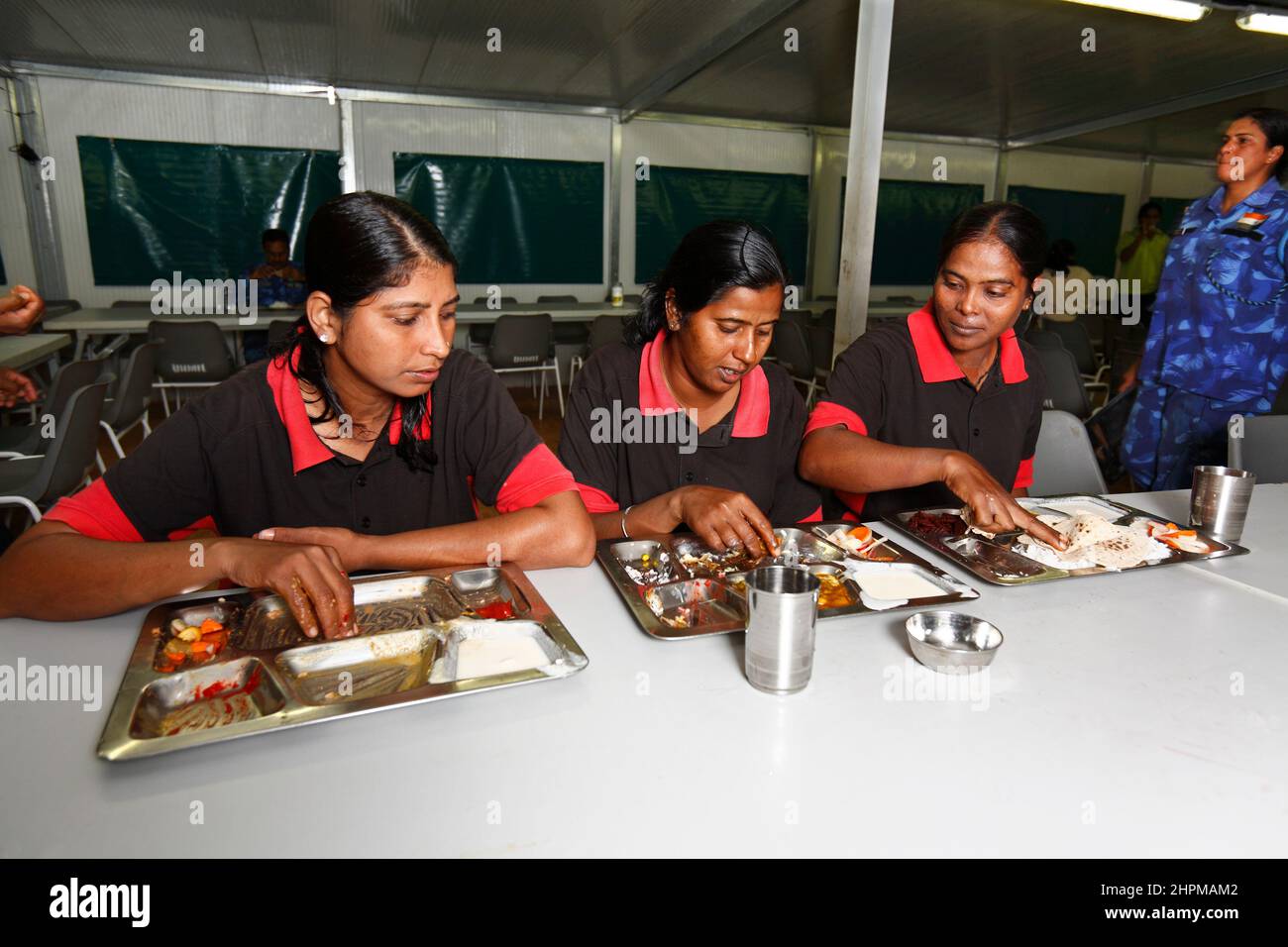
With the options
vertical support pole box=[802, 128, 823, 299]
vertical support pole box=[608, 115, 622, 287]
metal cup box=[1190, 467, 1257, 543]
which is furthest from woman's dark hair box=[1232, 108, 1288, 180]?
vertical support pole box=[802, 128, 823, 299]

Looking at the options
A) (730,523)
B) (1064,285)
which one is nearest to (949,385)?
(730,523)

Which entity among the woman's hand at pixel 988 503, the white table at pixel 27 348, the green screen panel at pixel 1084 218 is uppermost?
the green screen panel at pixel 1084 218

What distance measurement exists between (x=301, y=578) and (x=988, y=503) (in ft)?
4.07

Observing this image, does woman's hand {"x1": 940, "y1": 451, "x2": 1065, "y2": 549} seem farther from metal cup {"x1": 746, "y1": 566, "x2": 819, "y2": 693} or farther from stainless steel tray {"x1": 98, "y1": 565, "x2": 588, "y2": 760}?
stainless steel tray {"x1": 98, "y1": 565, "x2": 588, "y2": 760}

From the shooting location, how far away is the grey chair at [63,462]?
8.28ft

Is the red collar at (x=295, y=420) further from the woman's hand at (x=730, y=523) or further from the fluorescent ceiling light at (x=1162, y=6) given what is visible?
the fluorescent ceiling light at (x=1162, y=6)

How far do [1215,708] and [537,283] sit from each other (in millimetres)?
7200

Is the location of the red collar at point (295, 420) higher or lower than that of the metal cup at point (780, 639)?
higher

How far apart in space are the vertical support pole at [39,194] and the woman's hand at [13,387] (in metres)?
4.21

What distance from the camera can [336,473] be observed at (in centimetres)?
154

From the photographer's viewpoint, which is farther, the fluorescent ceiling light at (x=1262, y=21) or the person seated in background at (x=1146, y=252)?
the person seated in background at (x=1146, y=252)

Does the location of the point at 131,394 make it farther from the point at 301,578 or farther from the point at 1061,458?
the point at 1061,458

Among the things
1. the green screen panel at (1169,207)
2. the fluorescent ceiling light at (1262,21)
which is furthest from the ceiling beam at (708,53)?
the green screen panel at (1169,207)

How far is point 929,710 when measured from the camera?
1.00 metres
